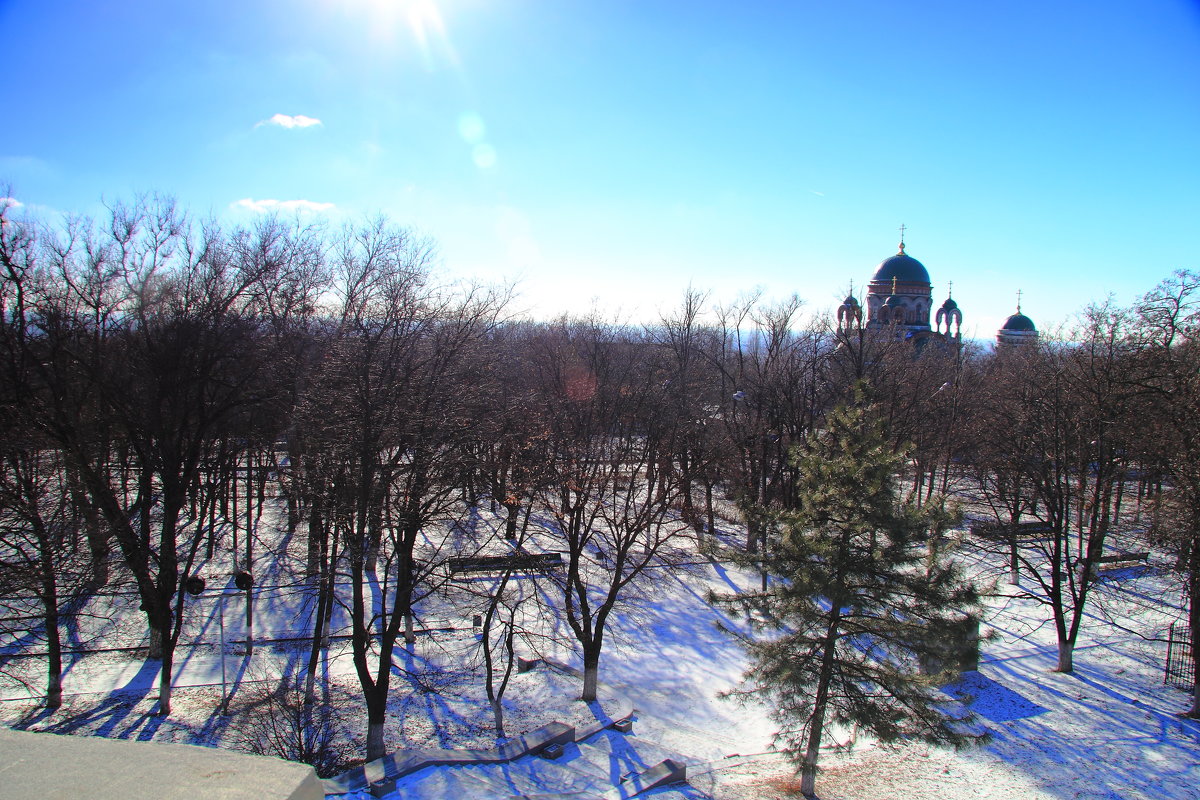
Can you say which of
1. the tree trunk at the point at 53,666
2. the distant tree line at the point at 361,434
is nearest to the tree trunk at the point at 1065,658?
the distant tree line at the point at 361,434

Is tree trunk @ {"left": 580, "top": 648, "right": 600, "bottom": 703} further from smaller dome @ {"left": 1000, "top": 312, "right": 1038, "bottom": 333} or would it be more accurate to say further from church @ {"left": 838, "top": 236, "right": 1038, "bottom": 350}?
smaller dome @ {"left": 1000, "top": 312, "right": 1038, "bottom": 333}

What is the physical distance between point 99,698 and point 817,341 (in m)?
20.2

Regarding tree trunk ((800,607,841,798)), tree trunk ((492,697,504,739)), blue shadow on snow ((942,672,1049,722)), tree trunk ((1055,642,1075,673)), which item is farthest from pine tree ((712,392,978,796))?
tree trunk ((1055,642,1075,673))

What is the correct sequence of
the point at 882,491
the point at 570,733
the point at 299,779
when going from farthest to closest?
the point at 570,733, the point at 882,491, the point at 299,779

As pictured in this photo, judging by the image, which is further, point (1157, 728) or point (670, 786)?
point (1157, 728)

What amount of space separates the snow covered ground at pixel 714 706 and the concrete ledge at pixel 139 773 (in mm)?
8649

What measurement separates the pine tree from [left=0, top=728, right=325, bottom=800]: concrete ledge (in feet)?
25.9

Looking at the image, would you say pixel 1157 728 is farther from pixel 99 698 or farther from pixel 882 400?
pixel 99 698

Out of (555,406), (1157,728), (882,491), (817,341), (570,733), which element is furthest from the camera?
(817,341)

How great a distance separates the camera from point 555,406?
67.4ft

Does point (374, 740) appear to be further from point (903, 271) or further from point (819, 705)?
point (903, 271)

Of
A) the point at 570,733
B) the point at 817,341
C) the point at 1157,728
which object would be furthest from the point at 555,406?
the point at 1157,728

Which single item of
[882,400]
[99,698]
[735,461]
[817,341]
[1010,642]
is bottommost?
[99,698]

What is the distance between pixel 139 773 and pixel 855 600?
27.9 ft
